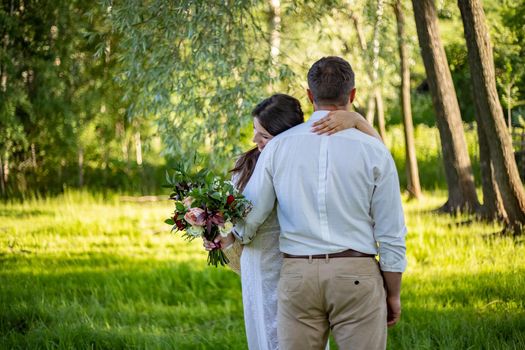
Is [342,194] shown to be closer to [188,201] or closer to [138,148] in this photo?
[188,201]

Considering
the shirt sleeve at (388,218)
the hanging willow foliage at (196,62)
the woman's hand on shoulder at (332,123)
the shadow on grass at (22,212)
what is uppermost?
the hanging willow foliage at (196,62)

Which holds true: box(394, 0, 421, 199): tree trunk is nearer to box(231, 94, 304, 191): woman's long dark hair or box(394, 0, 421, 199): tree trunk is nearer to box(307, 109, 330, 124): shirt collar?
box(231, 94, 304, 191): woman's long dark hair

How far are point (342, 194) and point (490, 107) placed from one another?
611cm

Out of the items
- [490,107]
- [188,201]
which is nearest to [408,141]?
[490,107]

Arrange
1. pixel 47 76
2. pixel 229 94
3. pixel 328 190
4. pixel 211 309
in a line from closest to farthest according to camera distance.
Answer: pixel 328 190 → pixel 211 309 → pixel 229 94 → pixel 47 76

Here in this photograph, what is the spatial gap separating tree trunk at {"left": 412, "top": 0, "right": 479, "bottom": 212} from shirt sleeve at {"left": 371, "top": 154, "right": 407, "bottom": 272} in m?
8.22

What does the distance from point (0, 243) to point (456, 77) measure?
12.5m

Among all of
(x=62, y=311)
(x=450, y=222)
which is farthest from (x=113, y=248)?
(x=450, y=222)

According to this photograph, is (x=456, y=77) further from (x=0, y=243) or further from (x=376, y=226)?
(x=376, y=226)

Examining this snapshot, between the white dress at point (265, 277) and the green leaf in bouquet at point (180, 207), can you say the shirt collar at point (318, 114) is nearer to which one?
the white dress at point (265, 277)

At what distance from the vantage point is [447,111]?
1140 centimetres

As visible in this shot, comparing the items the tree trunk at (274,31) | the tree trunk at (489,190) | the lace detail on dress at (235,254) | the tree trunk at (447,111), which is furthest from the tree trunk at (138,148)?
the lace detail on dress at (235,254)

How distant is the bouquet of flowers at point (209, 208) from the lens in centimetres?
345

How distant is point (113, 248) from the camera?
10.7 m
